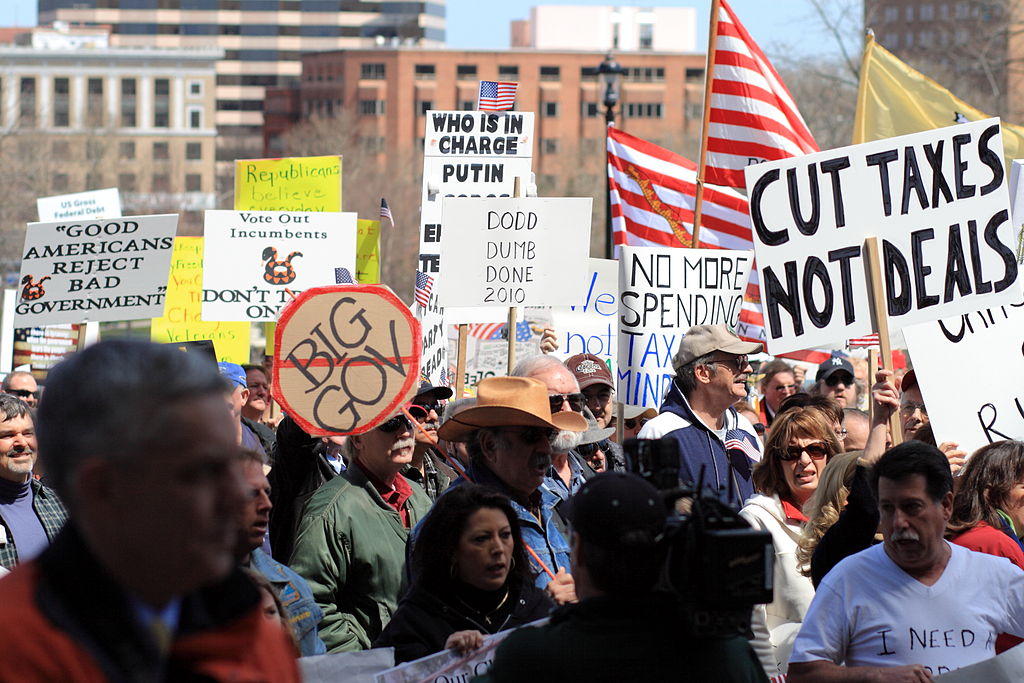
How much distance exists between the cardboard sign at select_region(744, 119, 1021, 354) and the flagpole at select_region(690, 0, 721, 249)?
11.4 ft

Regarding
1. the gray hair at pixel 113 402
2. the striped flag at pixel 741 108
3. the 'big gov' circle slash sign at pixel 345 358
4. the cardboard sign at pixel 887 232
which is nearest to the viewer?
the gray hair at pixel 113 402

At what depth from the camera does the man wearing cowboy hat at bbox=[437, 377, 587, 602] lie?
4.94 metres

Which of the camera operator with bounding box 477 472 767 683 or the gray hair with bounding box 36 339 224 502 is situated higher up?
the gray hair with bounding box 36 339 224 502

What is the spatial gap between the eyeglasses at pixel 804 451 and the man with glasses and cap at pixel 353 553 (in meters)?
1.49

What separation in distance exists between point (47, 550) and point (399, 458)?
360cm

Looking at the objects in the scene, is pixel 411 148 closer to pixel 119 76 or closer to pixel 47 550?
pixel 119 76

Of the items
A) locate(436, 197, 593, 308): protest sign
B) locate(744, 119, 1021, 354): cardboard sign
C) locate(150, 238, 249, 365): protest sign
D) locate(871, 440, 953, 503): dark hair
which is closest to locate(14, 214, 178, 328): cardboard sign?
locate(436, 197, 593, 308): protest sign

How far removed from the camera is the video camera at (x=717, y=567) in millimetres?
2652

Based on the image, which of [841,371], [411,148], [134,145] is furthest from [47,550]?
[134,145]

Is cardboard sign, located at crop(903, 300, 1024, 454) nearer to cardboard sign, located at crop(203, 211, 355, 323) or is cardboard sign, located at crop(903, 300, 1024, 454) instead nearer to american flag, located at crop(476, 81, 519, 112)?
american flag, located at crop(476, 81, 519, 112)

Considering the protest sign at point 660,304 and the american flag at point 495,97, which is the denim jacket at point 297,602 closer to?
the protest sign at point 660,304

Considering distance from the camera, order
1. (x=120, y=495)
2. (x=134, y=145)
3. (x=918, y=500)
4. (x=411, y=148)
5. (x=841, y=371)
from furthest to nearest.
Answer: (x=134, y=145) → (x=411, y=148) → (x=841, y=371) → (x=918, y=500) → (x=120, y=495)

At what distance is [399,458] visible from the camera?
17.7 ft

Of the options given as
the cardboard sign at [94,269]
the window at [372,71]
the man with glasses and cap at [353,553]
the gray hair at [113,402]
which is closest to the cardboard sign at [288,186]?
the cardboard sign at [94,269]
